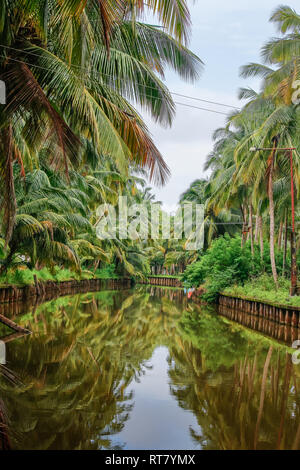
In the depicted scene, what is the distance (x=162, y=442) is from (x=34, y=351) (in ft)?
17.8

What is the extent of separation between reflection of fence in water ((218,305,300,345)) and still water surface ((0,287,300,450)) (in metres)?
0.97

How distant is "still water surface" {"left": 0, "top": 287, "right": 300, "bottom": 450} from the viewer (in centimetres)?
510

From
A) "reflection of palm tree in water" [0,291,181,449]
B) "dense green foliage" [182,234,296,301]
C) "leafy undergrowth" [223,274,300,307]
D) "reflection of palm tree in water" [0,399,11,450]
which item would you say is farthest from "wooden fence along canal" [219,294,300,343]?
"reflection of palm tree in water" [0,399,11,450]

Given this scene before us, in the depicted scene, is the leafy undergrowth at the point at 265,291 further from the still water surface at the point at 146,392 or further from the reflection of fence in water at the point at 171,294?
the reflection of fence in water at the point at 171,294

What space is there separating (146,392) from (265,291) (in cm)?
1236

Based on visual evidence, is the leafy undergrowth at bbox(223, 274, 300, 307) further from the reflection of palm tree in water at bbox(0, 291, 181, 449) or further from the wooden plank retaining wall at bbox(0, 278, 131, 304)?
the wooden plank retaining wall at bbox(0, 278, 131, 304)

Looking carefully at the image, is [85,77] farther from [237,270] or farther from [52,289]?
[52,289]

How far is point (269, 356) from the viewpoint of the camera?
10156mm

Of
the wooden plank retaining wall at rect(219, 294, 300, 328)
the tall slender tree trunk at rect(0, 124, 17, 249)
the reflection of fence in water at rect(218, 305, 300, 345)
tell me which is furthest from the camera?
the wooden plank retaining wall at rect(219, 294, 300, 328)

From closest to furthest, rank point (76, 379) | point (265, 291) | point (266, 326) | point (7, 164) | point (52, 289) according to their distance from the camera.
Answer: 1. point (76, 379)
2. point (7, 164)
3. point (266, 326)
4. point (265, 291)
5. point (52, 289)

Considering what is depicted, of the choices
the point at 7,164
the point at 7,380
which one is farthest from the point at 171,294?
the point at 7,380

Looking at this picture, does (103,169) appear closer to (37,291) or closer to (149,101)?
(37,291)

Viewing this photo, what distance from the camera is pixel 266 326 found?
15.4 m
